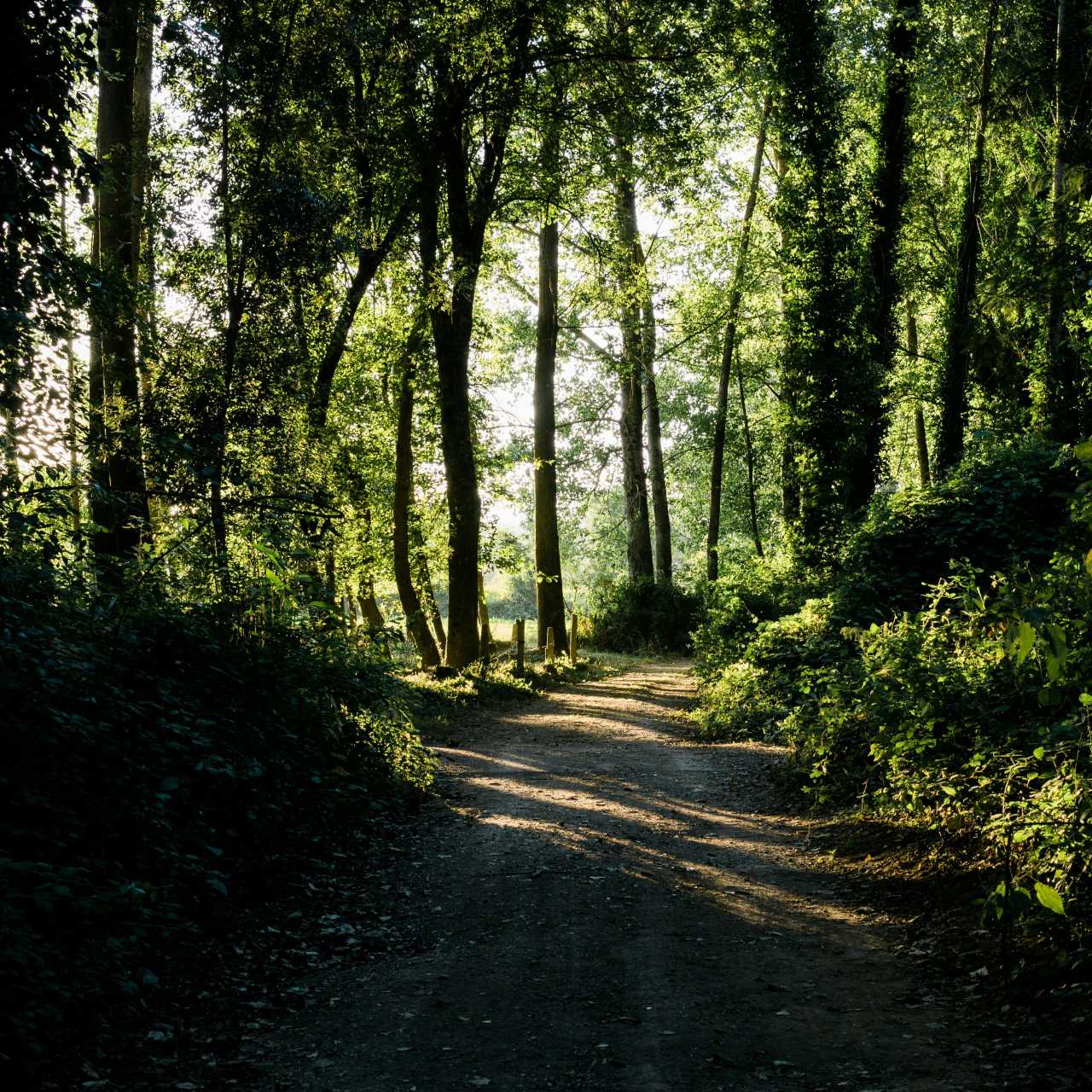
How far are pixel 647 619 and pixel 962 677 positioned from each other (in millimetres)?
24546

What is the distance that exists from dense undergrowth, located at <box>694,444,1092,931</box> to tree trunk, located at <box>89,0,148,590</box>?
5937 mm

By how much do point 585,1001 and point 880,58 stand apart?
2122 cm

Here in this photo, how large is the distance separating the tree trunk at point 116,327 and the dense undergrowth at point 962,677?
594 centimetres

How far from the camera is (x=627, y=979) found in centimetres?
482

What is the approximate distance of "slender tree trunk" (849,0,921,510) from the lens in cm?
1877

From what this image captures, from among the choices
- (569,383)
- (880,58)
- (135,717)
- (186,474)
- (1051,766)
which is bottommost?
(1051,766)

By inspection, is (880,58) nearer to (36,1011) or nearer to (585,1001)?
(585,1001)

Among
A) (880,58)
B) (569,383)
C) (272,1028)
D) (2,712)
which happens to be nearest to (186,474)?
(2,712)

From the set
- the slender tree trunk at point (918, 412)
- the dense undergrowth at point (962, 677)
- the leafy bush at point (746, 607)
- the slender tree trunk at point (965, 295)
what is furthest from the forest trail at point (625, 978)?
the slender tree trunk at point (918, 412)

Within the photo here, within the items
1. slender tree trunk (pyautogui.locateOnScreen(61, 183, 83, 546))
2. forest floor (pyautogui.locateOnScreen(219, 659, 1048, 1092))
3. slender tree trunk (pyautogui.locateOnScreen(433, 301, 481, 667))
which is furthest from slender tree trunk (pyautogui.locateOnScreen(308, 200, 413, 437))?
forest floor (pyautogui.locateOnScreen(219, 659, 1048, 1092))

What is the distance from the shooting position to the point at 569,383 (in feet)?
116

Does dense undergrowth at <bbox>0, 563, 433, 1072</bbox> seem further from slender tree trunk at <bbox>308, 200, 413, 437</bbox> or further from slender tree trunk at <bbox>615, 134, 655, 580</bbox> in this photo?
slender tree trunk at <bbox>615, 134, 655, 580</bbox>

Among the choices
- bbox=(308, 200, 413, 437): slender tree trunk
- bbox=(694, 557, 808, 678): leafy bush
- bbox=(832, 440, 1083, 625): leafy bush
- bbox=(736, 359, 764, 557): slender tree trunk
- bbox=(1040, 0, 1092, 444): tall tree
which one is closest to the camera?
bbox=(832, 440, 1083, 625): leafy bush

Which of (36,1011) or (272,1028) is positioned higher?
(36,1011)
